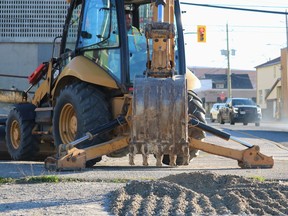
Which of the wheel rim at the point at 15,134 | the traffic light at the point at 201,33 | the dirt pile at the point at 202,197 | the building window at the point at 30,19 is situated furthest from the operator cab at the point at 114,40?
the traffic light at the point at 201,33

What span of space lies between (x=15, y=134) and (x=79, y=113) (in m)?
3.03

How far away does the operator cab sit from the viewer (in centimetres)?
1269

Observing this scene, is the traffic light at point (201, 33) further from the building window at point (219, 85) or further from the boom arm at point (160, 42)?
the building window at point (219, 85)

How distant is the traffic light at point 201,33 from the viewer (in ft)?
134

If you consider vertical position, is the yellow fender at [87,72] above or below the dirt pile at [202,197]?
above

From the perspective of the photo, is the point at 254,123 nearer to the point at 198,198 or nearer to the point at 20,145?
the point at 20,145

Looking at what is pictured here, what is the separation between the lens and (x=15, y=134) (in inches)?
593

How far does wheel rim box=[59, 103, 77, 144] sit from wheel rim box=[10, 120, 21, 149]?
5.87 feet

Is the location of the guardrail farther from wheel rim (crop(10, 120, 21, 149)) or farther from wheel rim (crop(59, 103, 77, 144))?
wheel rim (crop(59, 103, 77, 144))

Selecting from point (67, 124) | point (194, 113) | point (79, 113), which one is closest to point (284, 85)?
point (194, 113)

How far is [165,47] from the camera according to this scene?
478 inches

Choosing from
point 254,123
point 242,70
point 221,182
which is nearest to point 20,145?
point 221,182

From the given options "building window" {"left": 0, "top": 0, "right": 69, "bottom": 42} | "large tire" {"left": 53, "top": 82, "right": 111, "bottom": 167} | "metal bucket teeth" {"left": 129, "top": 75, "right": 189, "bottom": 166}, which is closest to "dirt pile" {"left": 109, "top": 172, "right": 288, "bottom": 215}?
"metal bucket teeth" {"left": 129, "top": 75, "right": 189, "bottom": 166}

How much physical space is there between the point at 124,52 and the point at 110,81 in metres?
0.54
